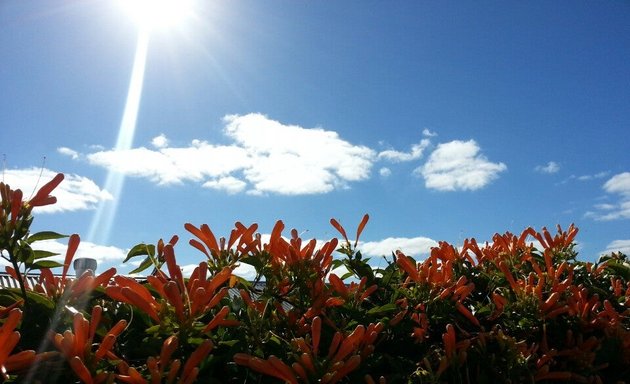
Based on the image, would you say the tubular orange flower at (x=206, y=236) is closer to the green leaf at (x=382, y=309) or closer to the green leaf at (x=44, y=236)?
the green leaf at (x=44, y=236)

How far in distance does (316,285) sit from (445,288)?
0.64 m

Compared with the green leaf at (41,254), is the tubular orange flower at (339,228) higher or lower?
higher

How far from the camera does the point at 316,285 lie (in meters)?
2.11

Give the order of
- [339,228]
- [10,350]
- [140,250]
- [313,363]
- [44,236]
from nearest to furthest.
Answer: [10,350]
[313,363]
[44,236]
[140,250]
[339,228]

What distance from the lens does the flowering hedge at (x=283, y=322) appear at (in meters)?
1.53

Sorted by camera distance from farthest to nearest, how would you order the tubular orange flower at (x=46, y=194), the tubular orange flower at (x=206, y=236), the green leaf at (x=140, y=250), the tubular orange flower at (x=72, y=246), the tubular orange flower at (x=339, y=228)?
the tubular orange flower at (x=339, y=228), the green leaf at (x=140, y=250), the tubular orange flower at (x=206, y=236), the tubular orange flower at (x=72, y=246), the tubular orange flower at (x=46, y=194)

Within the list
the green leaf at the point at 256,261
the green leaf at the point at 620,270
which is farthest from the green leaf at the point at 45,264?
the green leaf at the point at 620,270

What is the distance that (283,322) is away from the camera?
201 cm

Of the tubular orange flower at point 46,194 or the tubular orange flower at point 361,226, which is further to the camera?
the tubular orange flower at point 361,226

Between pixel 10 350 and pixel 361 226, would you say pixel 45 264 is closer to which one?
pixel 10 350

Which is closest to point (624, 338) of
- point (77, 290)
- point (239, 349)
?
point (239, 349)

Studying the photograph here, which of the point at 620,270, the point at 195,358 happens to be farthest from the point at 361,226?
the point at 620,270

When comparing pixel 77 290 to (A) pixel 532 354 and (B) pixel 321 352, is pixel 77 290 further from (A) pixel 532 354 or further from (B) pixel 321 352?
(A) pixel 532 354

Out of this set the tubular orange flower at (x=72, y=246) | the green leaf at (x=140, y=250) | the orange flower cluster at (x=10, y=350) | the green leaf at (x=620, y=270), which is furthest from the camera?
the green leaf at (x=620, y=270)
